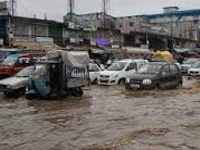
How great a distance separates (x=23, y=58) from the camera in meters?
28.2

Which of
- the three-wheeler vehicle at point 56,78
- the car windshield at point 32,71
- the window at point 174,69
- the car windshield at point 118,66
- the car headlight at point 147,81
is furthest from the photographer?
the car windshield at point 118,66

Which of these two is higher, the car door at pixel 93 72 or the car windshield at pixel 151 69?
the car windshield at pixel 151 69

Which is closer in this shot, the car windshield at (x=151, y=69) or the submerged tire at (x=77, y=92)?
the submerged tire at (x=77, y=92)

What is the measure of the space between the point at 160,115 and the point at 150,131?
3.48 m

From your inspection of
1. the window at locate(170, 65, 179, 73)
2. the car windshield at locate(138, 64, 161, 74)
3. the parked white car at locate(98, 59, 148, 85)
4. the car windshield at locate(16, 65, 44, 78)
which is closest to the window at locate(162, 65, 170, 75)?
the car windshield at locate(138, 64, 161, 74)

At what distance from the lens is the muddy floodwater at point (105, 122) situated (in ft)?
36.4

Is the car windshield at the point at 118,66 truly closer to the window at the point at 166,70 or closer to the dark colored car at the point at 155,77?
the dark colored car at the point at 155,77

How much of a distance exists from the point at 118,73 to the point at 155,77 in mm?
4533

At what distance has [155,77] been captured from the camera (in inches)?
920

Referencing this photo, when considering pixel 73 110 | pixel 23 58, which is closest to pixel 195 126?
pixel 73 110

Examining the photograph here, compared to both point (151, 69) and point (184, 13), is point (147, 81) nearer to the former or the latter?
point (151, 69)

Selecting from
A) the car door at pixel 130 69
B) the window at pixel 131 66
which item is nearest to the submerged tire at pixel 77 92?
the car door at pixel 130 69

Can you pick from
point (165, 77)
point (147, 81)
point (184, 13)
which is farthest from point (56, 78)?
point (184, 13)

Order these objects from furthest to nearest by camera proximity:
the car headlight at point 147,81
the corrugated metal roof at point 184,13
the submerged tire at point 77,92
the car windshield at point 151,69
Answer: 1. the corrugated metal roof at point 184,13
2. the car windshield at point 151,69
3. the car headlight at point 147,81
4. the submerged tire at point 77,92
